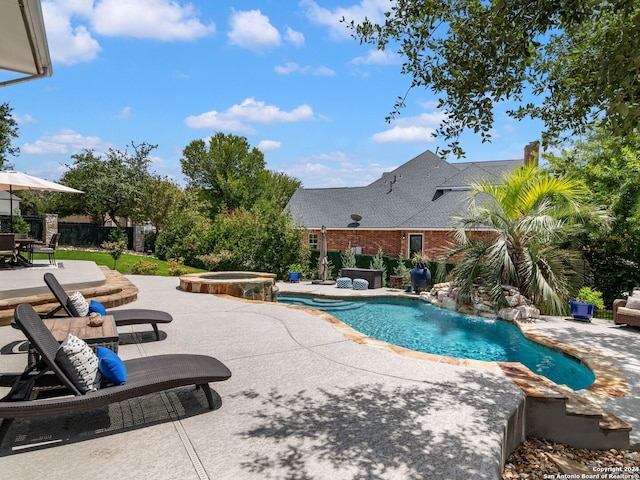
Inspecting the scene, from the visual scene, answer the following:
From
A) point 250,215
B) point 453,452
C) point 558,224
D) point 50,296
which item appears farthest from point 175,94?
point 453,452

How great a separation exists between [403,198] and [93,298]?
18842 millimetres

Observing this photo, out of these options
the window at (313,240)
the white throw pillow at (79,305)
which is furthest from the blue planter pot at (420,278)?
the white throw pillow at (79,305)

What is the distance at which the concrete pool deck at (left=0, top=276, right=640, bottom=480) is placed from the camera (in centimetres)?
309

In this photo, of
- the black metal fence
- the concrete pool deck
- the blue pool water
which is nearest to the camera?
the concrete pool deck

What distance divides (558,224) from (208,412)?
461 inches

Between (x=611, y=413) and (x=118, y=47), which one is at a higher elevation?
(x=118, y=47)

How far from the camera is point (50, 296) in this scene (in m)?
8.23

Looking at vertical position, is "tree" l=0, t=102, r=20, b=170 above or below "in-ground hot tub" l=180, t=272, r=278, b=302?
above

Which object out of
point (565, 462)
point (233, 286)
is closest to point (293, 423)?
point (565, 462)

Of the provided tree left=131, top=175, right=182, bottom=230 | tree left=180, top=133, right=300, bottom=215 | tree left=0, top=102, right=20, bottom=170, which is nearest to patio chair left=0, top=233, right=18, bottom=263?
tree left=131, top=175, right=182, bottom=230

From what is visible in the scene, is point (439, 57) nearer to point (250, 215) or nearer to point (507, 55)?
point (507, 55)

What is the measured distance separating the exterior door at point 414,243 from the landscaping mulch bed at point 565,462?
54.9 feet

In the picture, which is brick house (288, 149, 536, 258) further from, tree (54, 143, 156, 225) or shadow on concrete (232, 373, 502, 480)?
shadow on concrete (232, 373, 502, 480)

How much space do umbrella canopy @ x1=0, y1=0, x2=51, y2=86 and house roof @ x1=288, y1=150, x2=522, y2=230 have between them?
15267 millimetres
